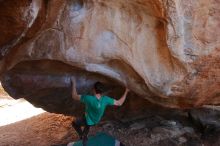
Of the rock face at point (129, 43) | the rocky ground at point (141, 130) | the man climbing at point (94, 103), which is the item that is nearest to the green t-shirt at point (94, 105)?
the man climbing at point (94, 103)

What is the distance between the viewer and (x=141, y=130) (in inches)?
243

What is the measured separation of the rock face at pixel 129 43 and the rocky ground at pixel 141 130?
1.03 m

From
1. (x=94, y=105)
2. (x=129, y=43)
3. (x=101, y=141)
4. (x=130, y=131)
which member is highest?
(x=129, y=43)

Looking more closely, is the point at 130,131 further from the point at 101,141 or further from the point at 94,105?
the point at 94,105

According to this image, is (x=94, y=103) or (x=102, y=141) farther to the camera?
(x=102, y=141)

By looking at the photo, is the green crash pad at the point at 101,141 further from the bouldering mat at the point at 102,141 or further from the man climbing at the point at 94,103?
the man climbing at the point at 94,103

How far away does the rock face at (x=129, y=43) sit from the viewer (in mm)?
4078

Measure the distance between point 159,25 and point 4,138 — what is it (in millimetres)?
3655

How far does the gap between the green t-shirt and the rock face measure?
397 millimetres

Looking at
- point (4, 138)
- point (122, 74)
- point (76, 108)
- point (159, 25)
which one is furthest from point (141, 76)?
point (4, 138)

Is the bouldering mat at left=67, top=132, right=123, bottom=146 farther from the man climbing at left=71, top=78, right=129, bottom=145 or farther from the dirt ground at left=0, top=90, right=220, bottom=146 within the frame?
the dirt ground at left=0, top=90, right=220, bottom=146

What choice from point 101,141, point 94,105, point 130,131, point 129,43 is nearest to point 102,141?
point 101,141

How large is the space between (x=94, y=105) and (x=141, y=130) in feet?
5.64

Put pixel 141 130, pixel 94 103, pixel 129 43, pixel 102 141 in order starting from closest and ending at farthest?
1. pixel 129 43
2. pixel 94 103
3. pixel 102 141
4. pixel 141 130
